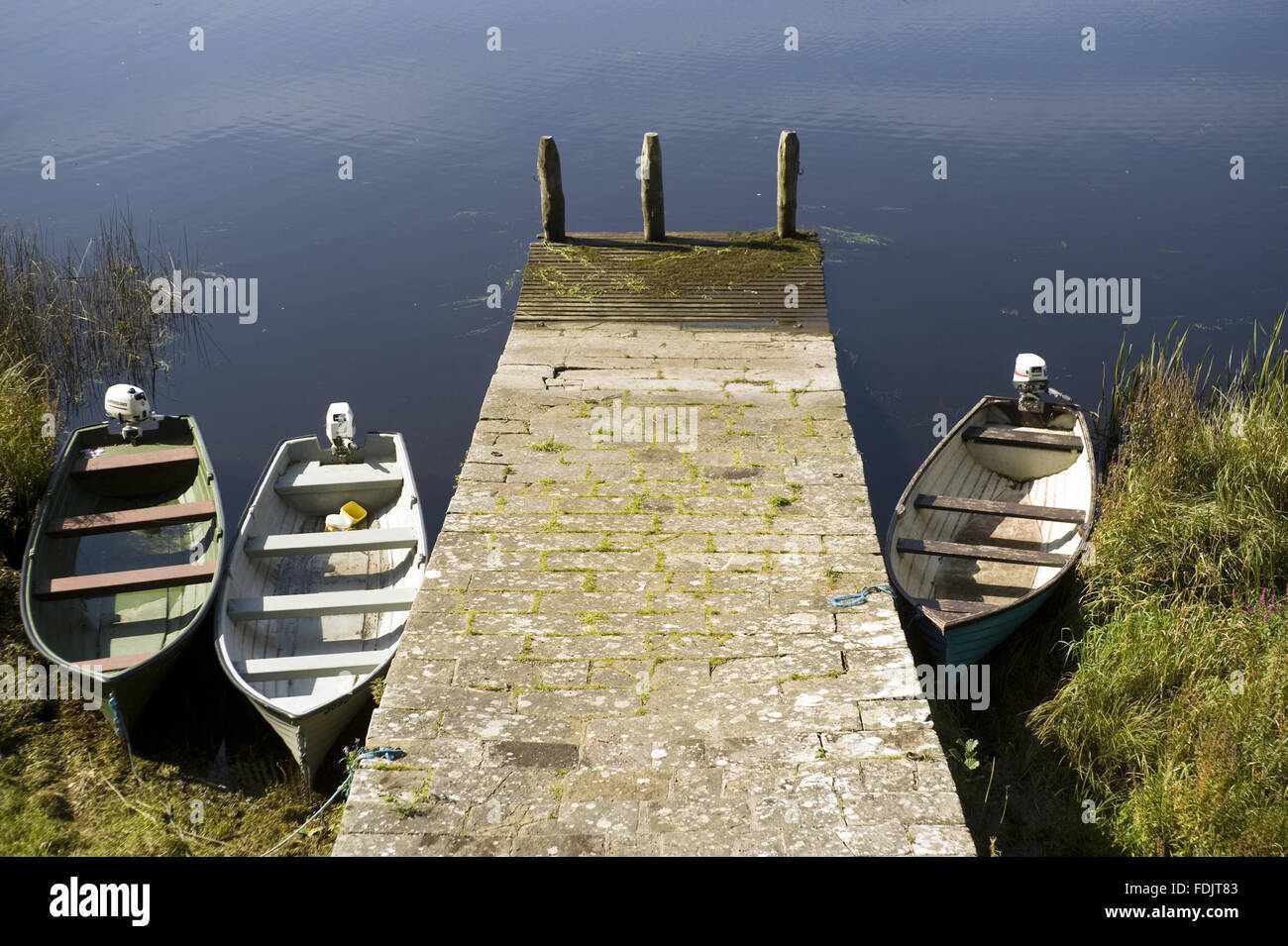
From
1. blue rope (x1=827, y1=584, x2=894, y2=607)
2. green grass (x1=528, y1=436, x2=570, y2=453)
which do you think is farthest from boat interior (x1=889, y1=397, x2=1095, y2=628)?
green grass (x1=528, y1=436, x2=570, y2=453)

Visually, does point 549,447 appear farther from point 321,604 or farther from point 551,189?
point 551,189

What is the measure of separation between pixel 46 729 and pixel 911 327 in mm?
10733

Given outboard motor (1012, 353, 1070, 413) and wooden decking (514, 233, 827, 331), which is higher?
wooden decking (514, 233, 827, 331)

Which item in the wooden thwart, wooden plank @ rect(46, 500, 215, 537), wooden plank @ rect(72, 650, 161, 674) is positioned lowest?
wooden plank @ rect(72, 650, 161, 674)

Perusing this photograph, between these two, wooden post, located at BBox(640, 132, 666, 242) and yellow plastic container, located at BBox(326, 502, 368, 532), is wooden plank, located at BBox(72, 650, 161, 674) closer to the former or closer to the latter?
yellow plastic container, located at BBox(326, 502, 368, 532)

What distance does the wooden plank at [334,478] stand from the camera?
964 centimetres

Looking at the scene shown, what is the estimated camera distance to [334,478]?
9.75m

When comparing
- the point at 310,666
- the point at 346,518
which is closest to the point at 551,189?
the point at 346,518

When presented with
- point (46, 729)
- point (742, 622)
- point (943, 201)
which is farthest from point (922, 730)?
point (943, 201)

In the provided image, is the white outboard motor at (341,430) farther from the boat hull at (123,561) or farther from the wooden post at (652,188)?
the wooden post at (652,188)

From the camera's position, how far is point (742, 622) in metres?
6.34

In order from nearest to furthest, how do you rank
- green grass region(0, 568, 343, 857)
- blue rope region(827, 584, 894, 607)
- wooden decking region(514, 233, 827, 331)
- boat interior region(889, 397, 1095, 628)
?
blue rope region(827, 584, 894, 607) < green grass region(0, 568, 343, 857) < boat interior region(889, 397, 1095, 628) < wooden decking region(514, 233, 827, 331)

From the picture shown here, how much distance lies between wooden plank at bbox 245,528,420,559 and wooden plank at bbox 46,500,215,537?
2.07 ft

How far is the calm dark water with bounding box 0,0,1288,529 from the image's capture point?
13.9 m
